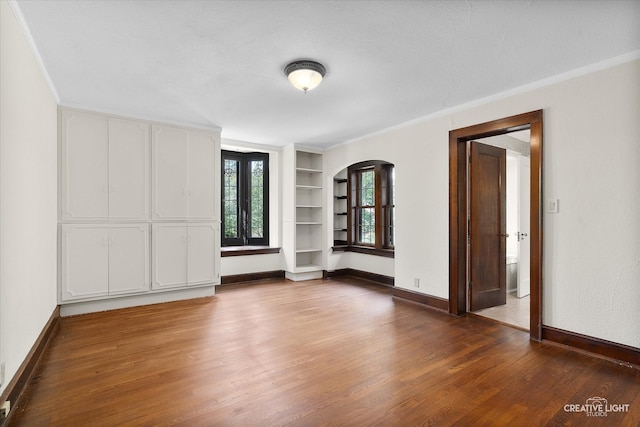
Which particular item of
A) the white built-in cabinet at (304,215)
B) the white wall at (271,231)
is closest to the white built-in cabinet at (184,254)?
the white wall at (271,231)

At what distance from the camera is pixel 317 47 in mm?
2414

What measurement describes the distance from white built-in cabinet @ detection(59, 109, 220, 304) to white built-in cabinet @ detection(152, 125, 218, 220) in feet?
0.04

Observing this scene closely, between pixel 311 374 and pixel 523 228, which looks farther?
pixel 523 228

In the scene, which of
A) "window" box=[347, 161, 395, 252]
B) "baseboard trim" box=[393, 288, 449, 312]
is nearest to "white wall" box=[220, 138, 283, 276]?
"window" box=[347, 161, 395, 252]

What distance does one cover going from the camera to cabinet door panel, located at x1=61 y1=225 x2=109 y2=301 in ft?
12.1

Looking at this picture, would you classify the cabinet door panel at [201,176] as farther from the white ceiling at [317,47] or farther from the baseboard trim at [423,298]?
the baseboard trim at [423,298]

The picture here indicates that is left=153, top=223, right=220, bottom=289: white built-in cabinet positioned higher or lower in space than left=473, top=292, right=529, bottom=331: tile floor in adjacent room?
higher

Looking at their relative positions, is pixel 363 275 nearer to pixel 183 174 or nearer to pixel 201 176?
pixel 201 176

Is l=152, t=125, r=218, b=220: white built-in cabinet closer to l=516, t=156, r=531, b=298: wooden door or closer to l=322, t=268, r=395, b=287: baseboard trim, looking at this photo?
l=322, t=268, r=395, b=287: baseboard trim

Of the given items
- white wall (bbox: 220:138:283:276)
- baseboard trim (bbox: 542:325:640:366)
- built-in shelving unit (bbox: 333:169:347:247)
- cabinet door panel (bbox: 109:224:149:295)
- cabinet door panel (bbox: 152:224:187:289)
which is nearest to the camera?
baseboard trim (bbox: 542:325:640:366)

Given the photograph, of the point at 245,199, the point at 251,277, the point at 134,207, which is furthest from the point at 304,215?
the point at 134,207

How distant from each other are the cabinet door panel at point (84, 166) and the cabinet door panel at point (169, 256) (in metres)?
0.69

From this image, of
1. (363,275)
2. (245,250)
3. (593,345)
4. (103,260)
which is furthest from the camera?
(363,275)

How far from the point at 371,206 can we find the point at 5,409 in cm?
499
